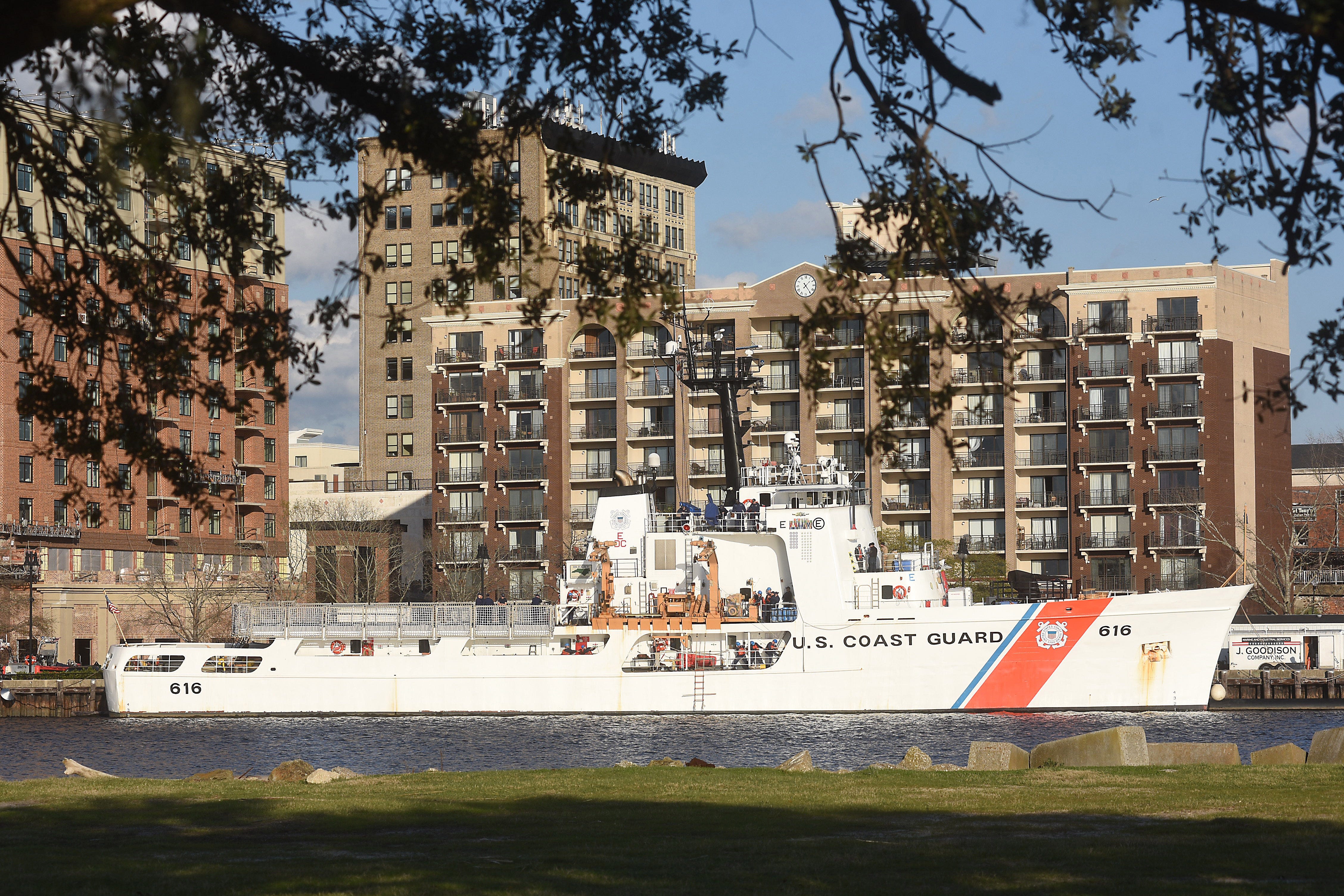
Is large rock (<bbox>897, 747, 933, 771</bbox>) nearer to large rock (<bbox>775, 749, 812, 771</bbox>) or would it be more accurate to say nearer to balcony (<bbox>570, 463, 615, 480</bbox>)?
large rock (<bbox>775, 749, 812, 771</bbox>)

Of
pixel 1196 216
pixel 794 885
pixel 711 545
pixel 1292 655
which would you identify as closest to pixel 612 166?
pixel 1196 216

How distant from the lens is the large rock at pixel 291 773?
23172 millimetres

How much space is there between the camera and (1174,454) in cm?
8675

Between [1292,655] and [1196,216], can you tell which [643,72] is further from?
[1292,655]

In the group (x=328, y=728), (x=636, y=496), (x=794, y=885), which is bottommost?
(x=328, y=728)

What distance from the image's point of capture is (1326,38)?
905 centimetres

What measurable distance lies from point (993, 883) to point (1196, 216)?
5.56 metres

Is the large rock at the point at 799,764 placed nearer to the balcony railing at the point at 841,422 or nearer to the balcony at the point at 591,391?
the balcony railing at the point at 841,422

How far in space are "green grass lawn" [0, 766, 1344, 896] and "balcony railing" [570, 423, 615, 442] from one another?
7495 cm

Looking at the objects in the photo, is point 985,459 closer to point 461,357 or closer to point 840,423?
point 840,423

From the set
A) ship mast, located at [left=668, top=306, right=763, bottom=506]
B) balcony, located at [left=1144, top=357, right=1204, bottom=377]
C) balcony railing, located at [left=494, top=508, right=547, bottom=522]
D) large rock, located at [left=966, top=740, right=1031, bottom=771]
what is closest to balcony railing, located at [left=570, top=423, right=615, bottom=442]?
balcony railing, located at [left=494, top=508, right=547, bottom=522]

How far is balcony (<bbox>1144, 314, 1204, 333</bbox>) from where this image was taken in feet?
283

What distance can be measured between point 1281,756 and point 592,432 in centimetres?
7760

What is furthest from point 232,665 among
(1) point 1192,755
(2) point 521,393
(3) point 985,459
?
(3) point 985,459
